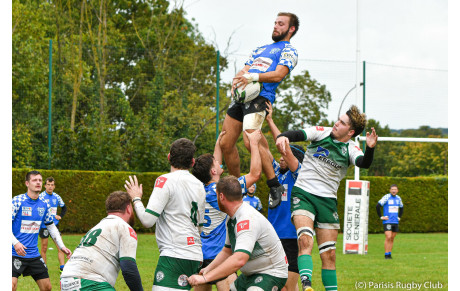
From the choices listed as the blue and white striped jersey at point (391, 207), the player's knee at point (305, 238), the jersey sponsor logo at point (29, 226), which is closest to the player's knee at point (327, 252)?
the player's knee at point (305, 238)

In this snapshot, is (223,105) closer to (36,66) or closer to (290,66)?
(36,66)

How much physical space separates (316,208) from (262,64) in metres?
1.97

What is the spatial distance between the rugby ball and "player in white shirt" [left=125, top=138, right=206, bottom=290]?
1706mm

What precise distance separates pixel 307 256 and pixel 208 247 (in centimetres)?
126

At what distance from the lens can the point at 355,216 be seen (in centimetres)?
1769

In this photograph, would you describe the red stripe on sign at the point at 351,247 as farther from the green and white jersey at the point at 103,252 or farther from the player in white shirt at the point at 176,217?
the green and white jersey at the point at 103,252

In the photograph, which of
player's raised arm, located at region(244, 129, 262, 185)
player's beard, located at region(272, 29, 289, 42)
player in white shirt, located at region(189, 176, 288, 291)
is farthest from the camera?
player's beard, located at region(272, 29, 289, 42)

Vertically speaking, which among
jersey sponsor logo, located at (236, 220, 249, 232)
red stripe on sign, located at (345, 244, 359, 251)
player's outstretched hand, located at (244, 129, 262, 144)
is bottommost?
red stripe on sign, located at (345, 244, 359, 251)

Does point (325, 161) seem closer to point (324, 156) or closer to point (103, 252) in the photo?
point (324, 156)

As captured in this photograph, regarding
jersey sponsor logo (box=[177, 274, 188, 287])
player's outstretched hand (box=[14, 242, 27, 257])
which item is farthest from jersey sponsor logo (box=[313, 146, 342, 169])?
player's outstretched hand (box=[14, 242, 27, 257])

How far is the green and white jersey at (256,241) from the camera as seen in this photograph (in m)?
5.51

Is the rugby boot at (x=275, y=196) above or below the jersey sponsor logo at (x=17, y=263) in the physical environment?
above

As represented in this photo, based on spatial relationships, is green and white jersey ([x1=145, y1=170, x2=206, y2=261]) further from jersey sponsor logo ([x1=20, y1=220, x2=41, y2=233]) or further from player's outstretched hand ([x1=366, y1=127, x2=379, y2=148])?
jersey sponsor logo ([x1=20, y1=220, x2=41, y2=233])

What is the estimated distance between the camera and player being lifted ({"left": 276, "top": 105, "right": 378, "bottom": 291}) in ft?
22.9
